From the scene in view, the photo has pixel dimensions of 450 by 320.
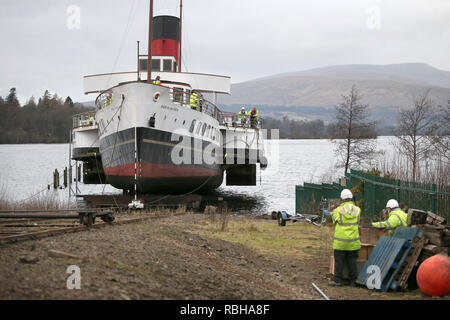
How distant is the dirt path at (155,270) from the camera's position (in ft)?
19.1

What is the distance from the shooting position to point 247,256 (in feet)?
35.7

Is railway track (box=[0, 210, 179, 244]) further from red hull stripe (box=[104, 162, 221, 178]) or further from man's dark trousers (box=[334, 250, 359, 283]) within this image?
red hull stripe (box=[104, 162, 221, 178])

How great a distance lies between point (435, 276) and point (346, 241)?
170 cm

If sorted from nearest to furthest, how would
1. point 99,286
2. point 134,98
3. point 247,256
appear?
point 99,286, point 247,256, point 134,98

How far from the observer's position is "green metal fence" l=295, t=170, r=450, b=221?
38.1ft

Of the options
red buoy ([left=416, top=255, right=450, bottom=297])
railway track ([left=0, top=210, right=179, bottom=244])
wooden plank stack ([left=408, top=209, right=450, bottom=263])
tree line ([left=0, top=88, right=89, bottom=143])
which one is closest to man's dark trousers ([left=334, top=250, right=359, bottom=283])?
wooden plank stack ([left=408, top=209, right=450, bottom=263])

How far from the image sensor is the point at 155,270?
7258 mm

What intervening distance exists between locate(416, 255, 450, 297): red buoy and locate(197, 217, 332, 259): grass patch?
145 inches

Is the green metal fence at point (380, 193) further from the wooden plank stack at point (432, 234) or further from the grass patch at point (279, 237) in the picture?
the wooden plank stack at point (432, 234)

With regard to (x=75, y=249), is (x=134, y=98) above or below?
above

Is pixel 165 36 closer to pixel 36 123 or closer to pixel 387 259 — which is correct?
pixel 387 259
